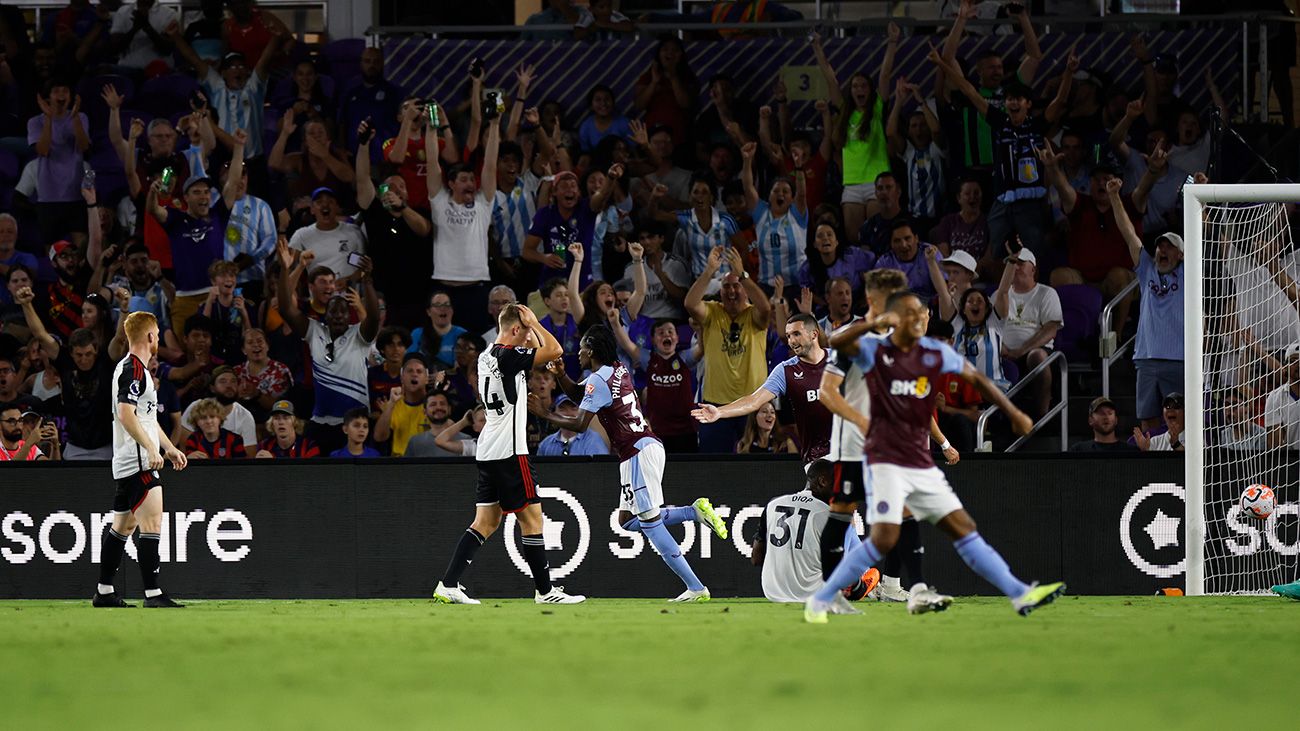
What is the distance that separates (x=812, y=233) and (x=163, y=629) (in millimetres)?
9746

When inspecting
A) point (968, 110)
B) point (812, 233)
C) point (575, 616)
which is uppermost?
point (968, 110)

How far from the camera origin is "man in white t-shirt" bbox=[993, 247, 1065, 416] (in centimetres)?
1620

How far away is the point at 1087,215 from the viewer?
17312 millimetres

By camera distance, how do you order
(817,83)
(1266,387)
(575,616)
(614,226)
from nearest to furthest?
(575,616) < (1266,387) < (614,226) < (817,83)

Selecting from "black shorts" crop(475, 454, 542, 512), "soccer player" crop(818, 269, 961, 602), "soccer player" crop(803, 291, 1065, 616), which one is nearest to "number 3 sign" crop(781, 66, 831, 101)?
"black shorts" crop(475, 454, 542, 512)

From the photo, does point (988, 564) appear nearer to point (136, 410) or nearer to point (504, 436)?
point (504, 436)

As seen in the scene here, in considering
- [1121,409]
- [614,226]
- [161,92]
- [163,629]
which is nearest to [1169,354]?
[1121,409]

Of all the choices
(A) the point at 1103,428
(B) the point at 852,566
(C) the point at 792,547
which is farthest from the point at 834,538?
(A) the point at 1103,428

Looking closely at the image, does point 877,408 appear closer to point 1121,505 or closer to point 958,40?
point 1121,505

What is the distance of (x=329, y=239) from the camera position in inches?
707

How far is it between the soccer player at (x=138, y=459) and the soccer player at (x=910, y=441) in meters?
5.36

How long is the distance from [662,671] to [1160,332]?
981cm

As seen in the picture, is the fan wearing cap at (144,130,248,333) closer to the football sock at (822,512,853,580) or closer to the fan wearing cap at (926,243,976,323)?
the fan wearing cap at (926,243,976,323)

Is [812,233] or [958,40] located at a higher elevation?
[958,40]
